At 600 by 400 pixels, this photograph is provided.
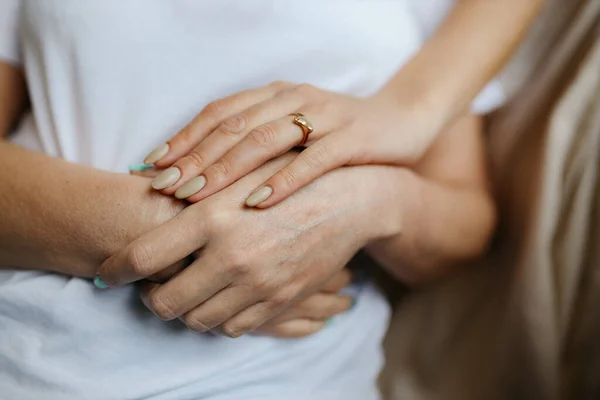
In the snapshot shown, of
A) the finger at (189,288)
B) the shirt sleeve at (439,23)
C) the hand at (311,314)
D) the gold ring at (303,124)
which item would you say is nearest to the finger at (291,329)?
the hand at (311,314)

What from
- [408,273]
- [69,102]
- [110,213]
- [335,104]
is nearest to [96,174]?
[110,213]

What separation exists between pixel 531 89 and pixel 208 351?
2.04 feet

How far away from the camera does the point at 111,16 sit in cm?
70

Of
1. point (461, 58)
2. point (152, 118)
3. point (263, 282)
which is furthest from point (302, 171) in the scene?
point (461, 58)

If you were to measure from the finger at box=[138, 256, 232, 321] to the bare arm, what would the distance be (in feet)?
0.79

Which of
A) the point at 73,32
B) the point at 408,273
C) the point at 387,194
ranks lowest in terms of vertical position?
the point at 408,273

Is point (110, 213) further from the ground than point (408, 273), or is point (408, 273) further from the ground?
point (110, 213)

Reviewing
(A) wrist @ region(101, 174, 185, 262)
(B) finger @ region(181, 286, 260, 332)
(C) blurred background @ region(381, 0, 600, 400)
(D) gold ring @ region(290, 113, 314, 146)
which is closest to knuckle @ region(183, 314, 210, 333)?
(B) finger @ region(181, 286, 260, 332)

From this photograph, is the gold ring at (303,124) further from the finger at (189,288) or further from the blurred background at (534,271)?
the blurred background at (534,271)

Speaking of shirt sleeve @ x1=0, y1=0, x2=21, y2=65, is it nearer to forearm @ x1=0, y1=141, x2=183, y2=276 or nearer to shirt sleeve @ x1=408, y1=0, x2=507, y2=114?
forearm @ x1=0, y1=141, x2=183, y2=276

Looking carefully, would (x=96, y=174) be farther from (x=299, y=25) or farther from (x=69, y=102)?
(x=299, y=25)

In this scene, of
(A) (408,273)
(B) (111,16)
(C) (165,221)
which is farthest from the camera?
(A) (408,273)

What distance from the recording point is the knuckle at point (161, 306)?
0.59 m

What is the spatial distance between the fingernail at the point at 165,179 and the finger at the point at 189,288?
0.09m
